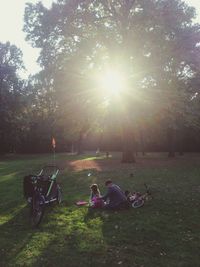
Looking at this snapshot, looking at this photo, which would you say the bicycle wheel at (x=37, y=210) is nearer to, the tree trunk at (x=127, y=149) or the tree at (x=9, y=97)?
the tree trunk at (x=127, y=149)

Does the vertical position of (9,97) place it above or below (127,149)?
above

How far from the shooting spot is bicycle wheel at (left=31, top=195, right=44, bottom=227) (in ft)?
36.0

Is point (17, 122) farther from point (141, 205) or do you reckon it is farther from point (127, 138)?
point (141, 205)

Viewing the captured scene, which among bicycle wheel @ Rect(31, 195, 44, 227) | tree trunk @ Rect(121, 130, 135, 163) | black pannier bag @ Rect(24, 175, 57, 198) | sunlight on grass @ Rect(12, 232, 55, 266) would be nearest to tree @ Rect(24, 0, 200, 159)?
tree trunk @ Rect(121, 130, 135, 163)

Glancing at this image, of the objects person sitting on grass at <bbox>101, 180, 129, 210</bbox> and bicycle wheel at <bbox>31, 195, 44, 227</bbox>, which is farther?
person sitting on grass at <bbox>101, 180, 129, 210</bbox>

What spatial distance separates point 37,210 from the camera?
447 inches

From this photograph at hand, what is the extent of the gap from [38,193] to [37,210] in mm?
525

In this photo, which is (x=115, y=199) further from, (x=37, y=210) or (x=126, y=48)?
(x=126, y=48)

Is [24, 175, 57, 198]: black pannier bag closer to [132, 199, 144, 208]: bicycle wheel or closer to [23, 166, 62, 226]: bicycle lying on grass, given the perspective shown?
[23, 166, 62, 226]: bicycle lying on grass

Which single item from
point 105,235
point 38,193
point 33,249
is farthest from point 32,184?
point 33,249

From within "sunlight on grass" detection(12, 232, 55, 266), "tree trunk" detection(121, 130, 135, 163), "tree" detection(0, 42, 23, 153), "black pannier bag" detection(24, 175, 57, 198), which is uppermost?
"tree" detection(0, 42, 23, 153)

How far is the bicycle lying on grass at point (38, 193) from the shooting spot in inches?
444

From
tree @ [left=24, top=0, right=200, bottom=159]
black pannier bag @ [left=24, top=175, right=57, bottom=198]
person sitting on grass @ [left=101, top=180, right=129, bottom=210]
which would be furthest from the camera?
tree @ [left=24, top=0, right=200, bottom=159]

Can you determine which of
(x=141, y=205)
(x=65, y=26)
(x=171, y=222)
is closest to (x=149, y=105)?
(x=65, y=26)
